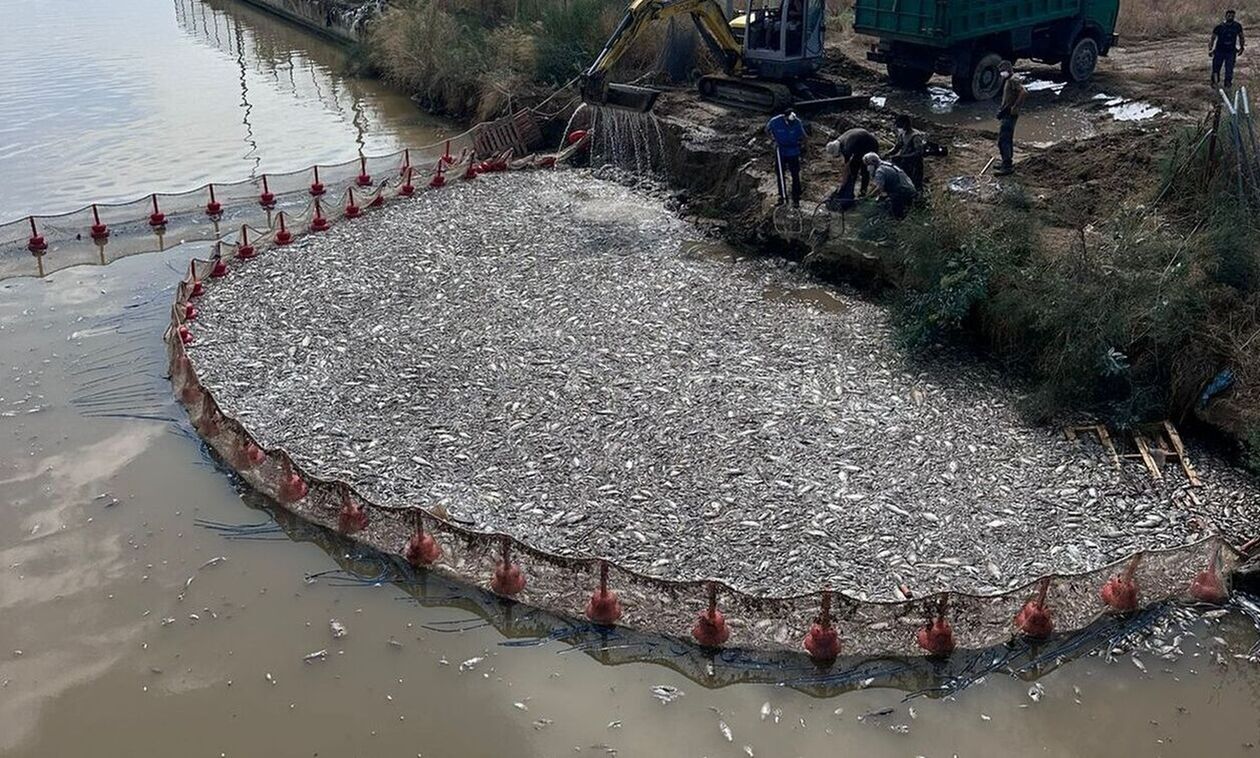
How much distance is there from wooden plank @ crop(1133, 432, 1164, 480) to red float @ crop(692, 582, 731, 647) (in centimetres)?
473

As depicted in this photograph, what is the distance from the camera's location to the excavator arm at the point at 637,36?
59.6 ft

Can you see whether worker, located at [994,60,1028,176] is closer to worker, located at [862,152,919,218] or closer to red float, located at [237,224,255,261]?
worker, located at [862,152,919,218]

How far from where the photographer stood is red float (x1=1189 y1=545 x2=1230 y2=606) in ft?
28.6

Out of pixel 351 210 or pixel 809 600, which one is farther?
pixel 351 210

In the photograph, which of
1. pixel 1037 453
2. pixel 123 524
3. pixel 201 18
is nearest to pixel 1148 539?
pixel 1037 453

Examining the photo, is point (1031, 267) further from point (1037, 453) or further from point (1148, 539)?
point (1148, 539)

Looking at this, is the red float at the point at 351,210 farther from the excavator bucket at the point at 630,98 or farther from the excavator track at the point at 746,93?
the excavator track at the point at 746,93

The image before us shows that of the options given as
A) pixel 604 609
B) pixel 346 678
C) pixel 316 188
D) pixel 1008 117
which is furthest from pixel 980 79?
pixel 346 678

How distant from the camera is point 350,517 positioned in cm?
990

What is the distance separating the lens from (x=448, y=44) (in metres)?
27.6

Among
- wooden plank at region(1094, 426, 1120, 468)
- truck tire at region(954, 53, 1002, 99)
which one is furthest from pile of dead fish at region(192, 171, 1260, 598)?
truck tire at region(954, 53, 1002, 99)

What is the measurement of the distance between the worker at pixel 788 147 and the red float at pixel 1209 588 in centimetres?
832

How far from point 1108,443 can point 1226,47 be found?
12.1 m

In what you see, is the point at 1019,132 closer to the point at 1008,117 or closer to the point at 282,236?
the point at 1008,117
